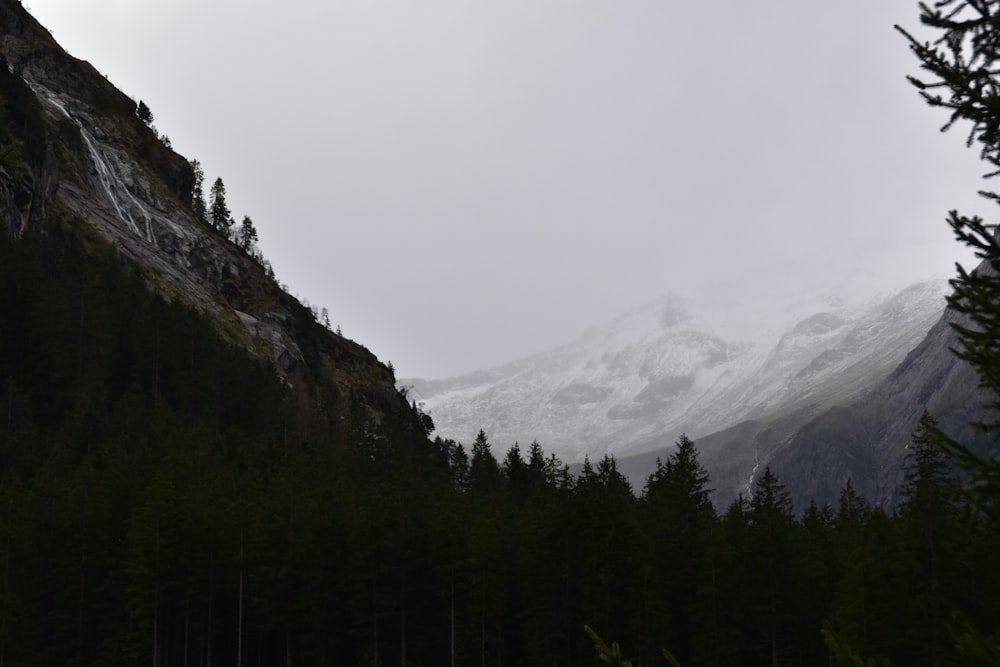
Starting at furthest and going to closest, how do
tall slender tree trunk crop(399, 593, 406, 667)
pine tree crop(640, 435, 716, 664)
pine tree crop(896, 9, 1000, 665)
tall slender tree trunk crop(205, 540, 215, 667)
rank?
tall slender tree trunk crop(399, 593, 406, 667) < tall slender tree trunk crop(205, 540, 215, 667) < pine tree crop(640, 435, 716, 664) < pine tree crop(896, 9, 1000, 665)

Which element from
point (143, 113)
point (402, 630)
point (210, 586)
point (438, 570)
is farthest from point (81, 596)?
point (143, 113)

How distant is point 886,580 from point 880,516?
544 centimetres

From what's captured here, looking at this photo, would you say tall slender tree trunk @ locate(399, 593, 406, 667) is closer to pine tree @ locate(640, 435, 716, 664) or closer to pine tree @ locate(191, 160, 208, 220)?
pine tree @ locate(640, 435, 716, 664)

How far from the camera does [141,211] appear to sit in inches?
5015

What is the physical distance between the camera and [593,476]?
52.4m

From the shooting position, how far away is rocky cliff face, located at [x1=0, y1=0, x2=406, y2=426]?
4311 inches

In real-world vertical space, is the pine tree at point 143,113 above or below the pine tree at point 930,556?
above

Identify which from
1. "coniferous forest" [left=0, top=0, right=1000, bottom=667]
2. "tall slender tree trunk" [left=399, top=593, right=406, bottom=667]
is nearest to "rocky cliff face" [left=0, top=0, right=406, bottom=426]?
"coniferous forest" [left=0, top=0, right=1000, bottom=667]

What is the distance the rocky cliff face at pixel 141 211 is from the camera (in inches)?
4311

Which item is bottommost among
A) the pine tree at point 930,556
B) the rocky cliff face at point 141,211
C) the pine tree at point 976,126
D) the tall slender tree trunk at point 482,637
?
the tall slender tree trunk at point 482,637

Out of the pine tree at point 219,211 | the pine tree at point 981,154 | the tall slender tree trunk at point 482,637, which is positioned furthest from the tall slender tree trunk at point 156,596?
the pine tree at point 219,211

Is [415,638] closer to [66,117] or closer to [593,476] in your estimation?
[593,476]

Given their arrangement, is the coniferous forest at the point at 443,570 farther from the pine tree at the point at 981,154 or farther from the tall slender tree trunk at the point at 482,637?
the pine tree at the point at 981,154

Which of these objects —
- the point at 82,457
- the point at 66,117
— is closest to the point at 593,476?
the point at 82,457
